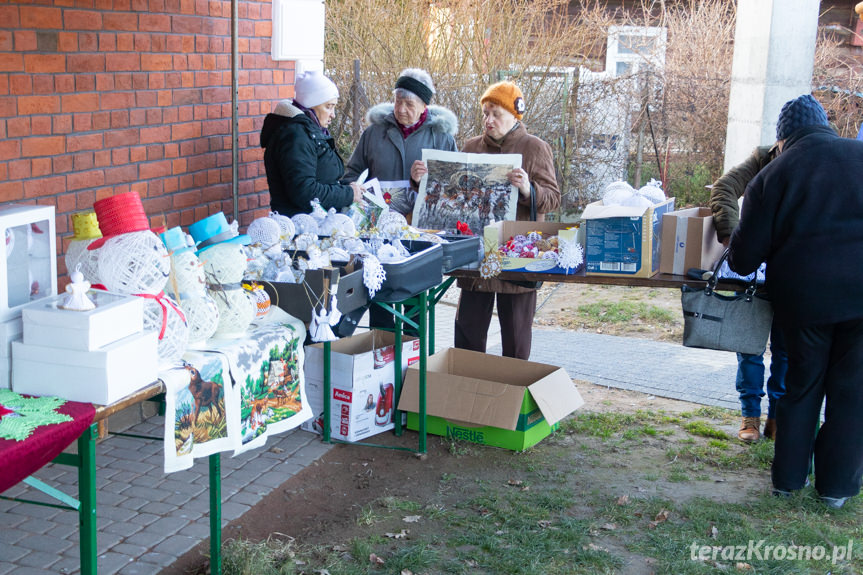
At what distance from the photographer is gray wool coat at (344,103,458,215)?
5.32m

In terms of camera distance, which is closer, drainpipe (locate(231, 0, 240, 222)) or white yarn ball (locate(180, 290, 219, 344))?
white yarn ball (locate(180, 290, 219, 344))

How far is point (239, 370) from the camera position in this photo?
3.12 metres

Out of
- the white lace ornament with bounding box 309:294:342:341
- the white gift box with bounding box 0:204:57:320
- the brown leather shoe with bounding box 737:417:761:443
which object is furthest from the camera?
the brown leather shoe with bounding box 737:417:761:443

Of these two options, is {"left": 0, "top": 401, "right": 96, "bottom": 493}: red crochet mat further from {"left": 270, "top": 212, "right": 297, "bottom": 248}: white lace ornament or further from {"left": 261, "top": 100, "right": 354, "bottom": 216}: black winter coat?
{"left": 261, "top": 100, "right": 354, "bottom": 216}: black winter coat

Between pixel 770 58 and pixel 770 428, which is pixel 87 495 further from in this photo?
pixel 770 58

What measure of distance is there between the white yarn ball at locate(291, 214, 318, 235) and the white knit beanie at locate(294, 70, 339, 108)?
2.31 ft

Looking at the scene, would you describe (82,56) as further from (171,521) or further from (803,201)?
(803,201)

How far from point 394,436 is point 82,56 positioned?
2576 millimetres

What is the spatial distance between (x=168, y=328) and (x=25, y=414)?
20.4 inches

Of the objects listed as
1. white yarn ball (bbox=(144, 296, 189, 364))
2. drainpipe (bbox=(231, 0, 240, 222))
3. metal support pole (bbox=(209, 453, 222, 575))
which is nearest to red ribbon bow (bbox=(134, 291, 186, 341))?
white yarn ball (bbox=(144, 296, 189, 364))

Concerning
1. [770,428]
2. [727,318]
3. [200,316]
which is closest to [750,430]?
[770,428]

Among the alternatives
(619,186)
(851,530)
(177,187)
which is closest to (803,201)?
(619,186)

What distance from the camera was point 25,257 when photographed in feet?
9.11

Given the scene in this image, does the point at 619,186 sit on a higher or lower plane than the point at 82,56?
lower
